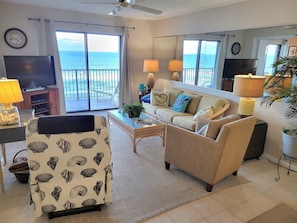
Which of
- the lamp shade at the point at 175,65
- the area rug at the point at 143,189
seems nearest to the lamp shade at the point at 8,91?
the area rug at the point at 143,189

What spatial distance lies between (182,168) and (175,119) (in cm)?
140

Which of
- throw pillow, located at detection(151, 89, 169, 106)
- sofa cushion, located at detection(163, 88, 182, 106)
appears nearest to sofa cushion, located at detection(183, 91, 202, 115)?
sofa cushion, located at detection(163, 88, 182, 106)

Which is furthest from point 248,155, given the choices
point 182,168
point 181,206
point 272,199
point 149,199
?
point 149,199

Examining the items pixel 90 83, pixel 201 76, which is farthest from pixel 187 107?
pixel 90 83

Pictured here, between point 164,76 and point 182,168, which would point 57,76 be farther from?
point 182,168

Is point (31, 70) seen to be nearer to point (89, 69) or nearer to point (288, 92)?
point (89, 69)

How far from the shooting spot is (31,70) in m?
4.52

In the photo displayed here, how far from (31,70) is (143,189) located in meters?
3.60

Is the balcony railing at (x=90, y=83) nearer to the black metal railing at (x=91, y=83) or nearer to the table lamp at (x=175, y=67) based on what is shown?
the black metal railing at (x=91, y=83)

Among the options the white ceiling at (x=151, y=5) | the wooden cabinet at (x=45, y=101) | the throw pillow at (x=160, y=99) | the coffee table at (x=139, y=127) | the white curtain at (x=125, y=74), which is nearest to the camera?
the coffee table at (x=139, y=127)

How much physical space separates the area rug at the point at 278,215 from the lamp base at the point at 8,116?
107 inches

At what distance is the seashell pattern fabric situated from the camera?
176cm

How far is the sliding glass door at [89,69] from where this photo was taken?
5555mm

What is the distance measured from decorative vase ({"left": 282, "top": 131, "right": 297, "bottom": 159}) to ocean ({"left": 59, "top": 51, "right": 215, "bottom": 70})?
269 cm
